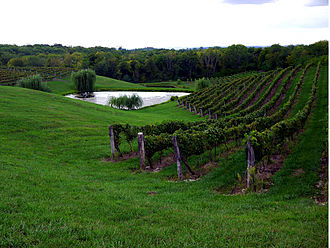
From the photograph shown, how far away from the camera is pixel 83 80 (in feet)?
301

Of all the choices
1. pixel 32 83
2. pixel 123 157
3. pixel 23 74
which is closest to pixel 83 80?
pixel 32 83

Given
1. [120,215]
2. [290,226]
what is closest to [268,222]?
[290,226]

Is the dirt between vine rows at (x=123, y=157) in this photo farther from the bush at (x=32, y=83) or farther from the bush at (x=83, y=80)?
the bush at (x=83, y=80)

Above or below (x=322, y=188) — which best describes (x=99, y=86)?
above

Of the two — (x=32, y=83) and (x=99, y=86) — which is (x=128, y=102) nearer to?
(x=32, y=83)

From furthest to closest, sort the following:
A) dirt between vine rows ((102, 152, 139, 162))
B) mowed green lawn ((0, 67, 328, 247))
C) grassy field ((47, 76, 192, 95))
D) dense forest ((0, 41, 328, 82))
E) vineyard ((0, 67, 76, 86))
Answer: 1. dense forest ((0, 41, 328, 82))
2. grassy field ((47, 76, 192, 95))
3. vineyard ((0, 67, 76, 86))
4. dirt between vine rows ((102, 152, 139, 162))
5. mowed green lawn ((0, 67, 328, 247))

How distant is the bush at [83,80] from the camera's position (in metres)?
91.3

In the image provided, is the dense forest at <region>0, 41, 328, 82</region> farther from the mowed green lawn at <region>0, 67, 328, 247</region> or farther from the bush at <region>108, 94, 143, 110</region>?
the mowed green lawn at <region>0, 67, 328, 247</region>

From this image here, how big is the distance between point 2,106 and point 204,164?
28.9 m

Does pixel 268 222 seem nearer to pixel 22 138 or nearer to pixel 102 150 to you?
pixel 102 150

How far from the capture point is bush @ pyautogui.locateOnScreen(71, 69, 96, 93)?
3595 inches

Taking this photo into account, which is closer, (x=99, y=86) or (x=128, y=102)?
(x=128, y=102)

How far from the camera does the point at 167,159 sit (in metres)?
17.3

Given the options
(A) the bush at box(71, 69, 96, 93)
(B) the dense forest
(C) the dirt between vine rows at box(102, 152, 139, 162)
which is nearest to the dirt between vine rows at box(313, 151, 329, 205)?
(C) the dirt between vine rows at box(102, 152, 139, 162)
